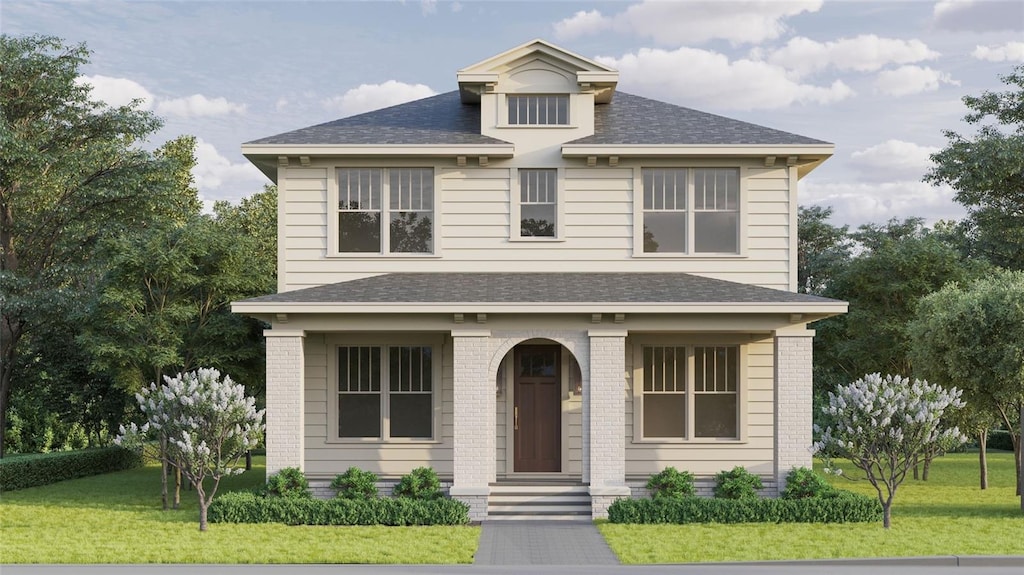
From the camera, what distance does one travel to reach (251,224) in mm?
42188

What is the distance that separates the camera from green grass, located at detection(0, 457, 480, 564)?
13.3 metres

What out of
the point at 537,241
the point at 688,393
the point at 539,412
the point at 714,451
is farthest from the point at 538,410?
the point at 714,451

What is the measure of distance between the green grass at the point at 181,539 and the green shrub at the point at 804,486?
5.85 metres

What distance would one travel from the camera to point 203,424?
16.4 meters

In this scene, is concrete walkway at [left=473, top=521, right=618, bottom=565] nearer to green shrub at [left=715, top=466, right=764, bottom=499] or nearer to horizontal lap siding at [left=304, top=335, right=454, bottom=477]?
horizontal lap siding at [left=304, top=335, right=454, bottom=477]

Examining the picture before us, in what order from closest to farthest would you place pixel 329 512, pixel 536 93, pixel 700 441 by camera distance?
pixel 329 512 < pixel 700 441 < pixel 536 93

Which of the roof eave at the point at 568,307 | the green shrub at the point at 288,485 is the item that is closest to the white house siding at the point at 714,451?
the roof eave at the point at 568,307

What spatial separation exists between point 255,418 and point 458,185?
621 centimetres

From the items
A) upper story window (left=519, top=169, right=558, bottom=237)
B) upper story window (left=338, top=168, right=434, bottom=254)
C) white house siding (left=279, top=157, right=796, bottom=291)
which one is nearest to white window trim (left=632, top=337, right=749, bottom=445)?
white house siding (left=279, top=157, right=796, bottom=291)

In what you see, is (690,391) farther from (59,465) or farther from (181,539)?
(59,465)

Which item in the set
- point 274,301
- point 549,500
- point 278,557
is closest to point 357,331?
point 274,301

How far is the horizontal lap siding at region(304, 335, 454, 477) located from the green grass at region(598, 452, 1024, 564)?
4.05 m

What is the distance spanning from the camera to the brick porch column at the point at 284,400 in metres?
17.7

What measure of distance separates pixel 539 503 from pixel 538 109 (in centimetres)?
800
